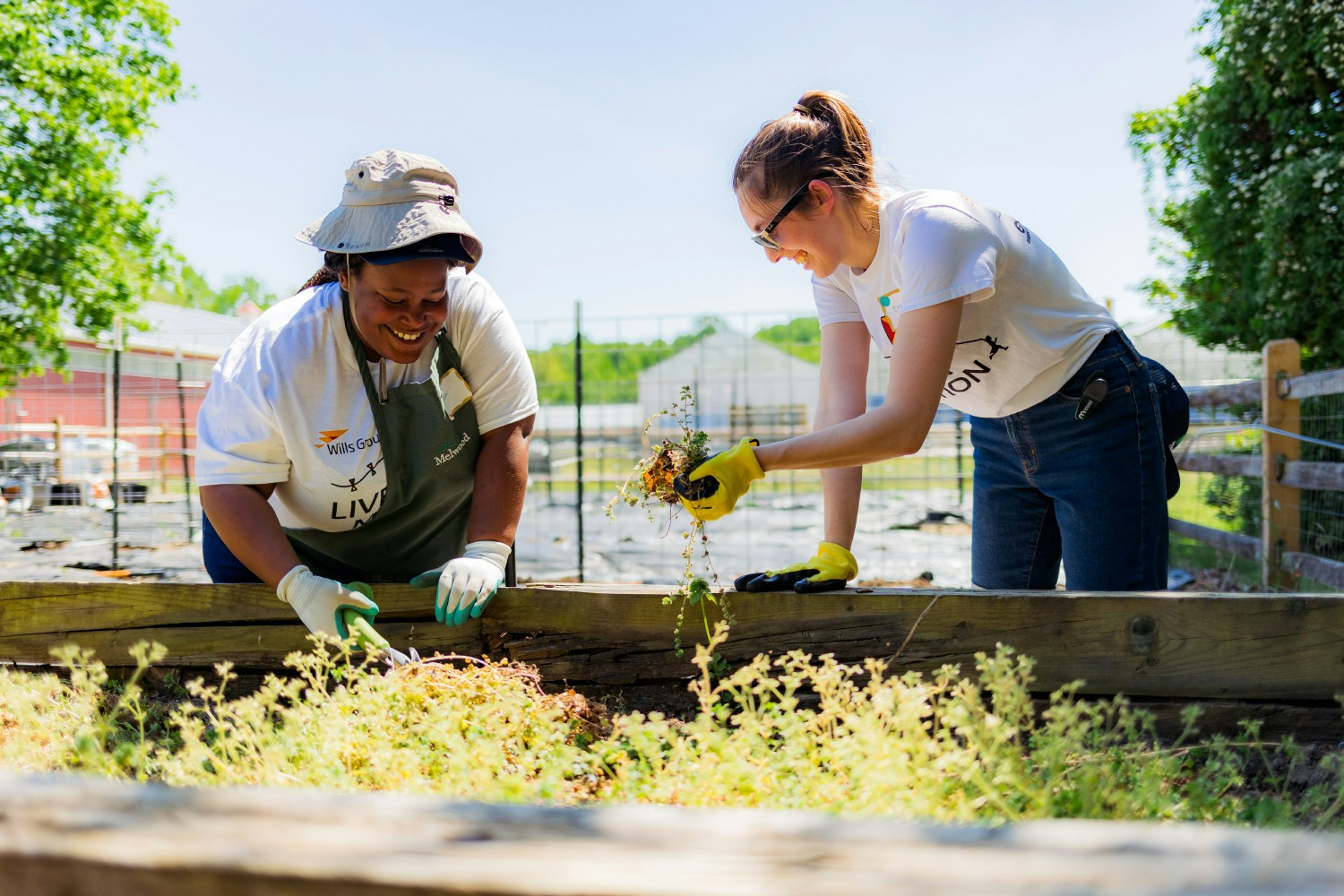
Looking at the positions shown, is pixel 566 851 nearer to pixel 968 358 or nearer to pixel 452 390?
pixel 968 358

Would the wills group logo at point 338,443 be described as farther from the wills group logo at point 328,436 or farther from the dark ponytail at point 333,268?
the dark ponytail at point 333,268

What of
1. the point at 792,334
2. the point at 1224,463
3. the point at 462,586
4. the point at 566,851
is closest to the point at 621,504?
the point at 792,334

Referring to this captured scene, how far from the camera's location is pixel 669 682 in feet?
6.91

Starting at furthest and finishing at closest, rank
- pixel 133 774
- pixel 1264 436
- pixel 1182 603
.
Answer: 1. pixel 1264 436
2. pixel 1182 603
3. pixel 133 774

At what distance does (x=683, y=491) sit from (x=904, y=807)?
995 millimetres

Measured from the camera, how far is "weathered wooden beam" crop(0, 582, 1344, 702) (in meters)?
1.81

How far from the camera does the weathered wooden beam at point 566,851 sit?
553 mm

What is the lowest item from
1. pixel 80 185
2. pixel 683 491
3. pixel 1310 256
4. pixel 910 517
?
pixel 910 517

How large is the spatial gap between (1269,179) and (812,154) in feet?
24.8

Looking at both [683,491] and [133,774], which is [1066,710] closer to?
[683,491]

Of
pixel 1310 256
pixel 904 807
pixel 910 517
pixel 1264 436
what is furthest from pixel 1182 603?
pixel 910 517

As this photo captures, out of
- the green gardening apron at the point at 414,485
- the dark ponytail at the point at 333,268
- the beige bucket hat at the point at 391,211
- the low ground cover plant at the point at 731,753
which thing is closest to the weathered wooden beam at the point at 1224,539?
the low ground cover plant at the point at 731,753

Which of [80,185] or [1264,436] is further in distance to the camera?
[80,185]

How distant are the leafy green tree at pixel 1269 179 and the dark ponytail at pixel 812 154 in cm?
664
